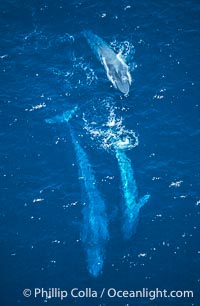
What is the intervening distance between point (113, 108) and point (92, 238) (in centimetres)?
1572

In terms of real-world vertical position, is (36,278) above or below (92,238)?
below

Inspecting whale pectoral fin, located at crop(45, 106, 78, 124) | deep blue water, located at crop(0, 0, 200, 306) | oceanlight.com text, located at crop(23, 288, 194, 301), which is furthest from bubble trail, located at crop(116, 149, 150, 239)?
whale pectoral fin, located at crop(45, 106, 78, 124)

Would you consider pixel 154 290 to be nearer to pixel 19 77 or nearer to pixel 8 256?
pixel 8 256

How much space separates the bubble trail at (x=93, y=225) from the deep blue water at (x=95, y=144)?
526 mm

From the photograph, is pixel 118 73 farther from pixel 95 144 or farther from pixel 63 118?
pixel 95 144

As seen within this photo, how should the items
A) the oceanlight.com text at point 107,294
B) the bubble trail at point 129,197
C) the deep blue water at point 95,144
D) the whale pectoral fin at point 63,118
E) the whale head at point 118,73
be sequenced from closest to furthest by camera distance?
1. the oceanlight.com text at point 107,294
2. the deep blue water at point 95,144
3. the bubble trail at point 129,197
4. the whale pectoral fin at point 63,118
5. the whale head at point 118,73

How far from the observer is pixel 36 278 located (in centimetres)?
3706

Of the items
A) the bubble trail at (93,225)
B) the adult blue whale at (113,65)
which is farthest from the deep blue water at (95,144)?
the adult blue whale at (113,65)

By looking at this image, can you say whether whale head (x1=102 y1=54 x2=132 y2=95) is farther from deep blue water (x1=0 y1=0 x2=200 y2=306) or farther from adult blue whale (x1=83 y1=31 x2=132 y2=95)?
deep blue water (x1=0 y1=0 x2=200 y2=306)

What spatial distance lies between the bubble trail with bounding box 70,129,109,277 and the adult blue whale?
36.6ft

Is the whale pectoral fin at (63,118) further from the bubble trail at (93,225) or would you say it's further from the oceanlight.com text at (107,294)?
the oceanlight.com text at (107,294)

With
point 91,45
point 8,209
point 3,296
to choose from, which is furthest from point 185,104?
point 3,296

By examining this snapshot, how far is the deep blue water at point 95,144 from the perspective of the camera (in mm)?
37031

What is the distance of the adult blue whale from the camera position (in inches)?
1752
